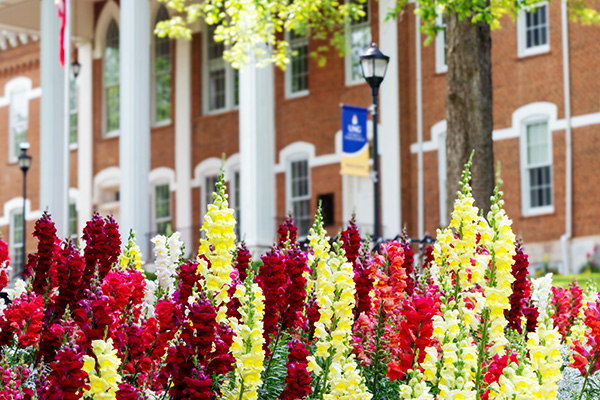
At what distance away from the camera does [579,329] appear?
7695 mm

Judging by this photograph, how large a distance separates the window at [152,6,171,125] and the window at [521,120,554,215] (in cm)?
1153

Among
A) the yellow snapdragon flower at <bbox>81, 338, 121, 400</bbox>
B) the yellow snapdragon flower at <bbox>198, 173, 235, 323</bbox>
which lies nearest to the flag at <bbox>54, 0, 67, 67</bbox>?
the yellow snapdragon flower at <bbox>198, 173, 235, 323</bbox>

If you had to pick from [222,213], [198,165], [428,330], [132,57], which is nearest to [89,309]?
[222,213]

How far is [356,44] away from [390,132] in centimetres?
278

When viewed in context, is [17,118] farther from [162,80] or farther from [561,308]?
[561,308]

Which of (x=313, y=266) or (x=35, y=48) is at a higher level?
(x=35, y=48)

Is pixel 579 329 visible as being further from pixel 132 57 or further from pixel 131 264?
pixel 132 57

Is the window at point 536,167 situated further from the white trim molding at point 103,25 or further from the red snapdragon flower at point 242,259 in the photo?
the red snapdragon flower at point 242,259

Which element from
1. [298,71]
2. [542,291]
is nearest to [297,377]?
[542,291]

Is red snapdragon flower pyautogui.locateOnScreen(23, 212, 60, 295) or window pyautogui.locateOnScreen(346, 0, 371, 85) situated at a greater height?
window pyautogui.locateOnScreen(346, 0, 371, 85)

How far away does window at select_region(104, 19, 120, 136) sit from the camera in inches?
1331

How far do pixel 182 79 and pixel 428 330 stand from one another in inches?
1071

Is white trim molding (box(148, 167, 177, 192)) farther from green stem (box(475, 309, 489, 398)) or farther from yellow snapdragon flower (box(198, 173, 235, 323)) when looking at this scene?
green stem (box(475, 309, 489, 398))

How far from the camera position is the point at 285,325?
6.77 meters
